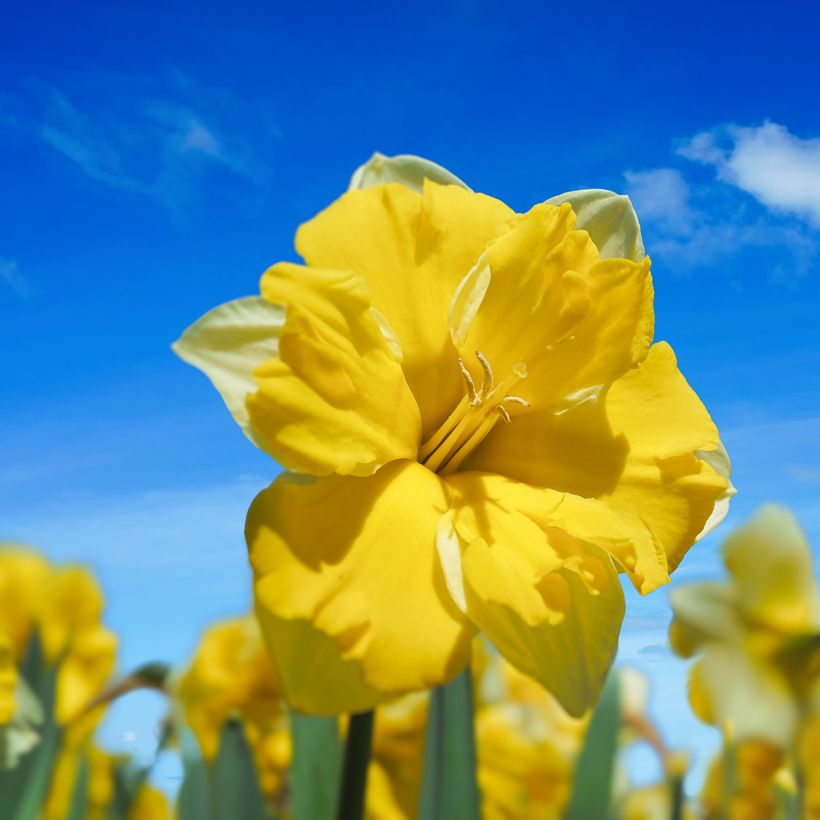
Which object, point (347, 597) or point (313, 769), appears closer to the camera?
point (347, 597)

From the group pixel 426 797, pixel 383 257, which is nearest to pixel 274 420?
pixel 383 257

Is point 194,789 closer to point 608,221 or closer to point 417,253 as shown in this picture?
point 417,253

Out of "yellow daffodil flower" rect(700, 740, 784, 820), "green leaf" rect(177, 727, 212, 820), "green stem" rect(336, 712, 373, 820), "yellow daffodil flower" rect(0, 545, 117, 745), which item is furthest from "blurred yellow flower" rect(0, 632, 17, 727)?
"yellow daffodil flower" rect(700, 740, 784, 820)

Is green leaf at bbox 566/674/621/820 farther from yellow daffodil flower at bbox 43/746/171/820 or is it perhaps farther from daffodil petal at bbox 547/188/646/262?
yellow daffodil flower at bbox 43/746/171/820

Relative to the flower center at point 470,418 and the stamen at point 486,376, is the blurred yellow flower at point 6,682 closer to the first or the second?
the flower center at point 470,418

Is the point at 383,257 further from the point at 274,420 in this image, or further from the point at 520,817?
the point at 520,817

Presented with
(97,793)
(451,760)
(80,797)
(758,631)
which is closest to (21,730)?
(97,793)
